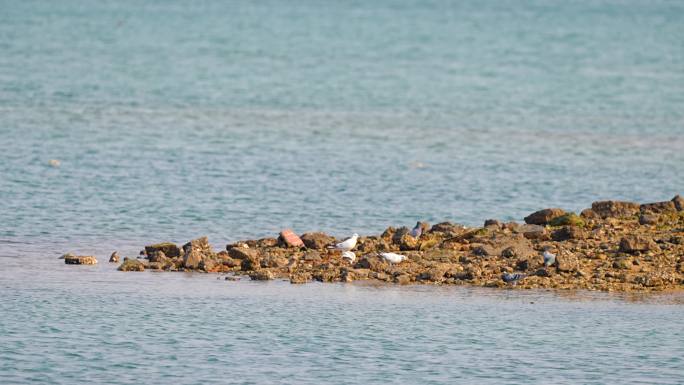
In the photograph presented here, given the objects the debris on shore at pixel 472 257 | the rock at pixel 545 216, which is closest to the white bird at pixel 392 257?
the debris on shore at pixel 472 257

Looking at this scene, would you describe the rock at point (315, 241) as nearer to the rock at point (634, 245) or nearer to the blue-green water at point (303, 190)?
the blue-green water at point (303, 190)

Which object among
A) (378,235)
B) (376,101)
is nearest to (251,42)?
(376,101)

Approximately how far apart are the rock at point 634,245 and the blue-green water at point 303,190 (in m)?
2.55

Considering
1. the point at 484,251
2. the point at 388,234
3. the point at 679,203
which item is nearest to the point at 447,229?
the point at 388,234

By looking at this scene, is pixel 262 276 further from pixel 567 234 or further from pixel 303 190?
pixel 303 190

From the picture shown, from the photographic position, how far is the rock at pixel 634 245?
82.6ft

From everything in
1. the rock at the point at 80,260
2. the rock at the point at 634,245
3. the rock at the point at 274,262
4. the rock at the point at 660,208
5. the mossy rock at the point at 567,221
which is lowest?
the rock at the point at 80,260

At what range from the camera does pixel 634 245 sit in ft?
82.7

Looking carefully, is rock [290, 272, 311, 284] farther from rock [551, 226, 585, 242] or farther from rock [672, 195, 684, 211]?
rock [672, 195, 684, 211]

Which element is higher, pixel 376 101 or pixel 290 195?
pixel 376 101

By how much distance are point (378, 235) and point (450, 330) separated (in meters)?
8.14

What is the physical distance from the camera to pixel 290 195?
34438mm

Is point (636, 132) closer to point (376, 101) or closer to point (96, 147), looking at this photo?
point (376, 101)

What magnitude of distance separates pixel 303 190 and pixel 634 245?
11.8 m
